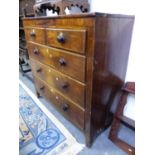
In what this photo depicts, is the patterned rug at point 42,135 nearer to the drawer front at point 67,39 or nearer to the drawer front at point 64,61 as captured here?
the drawer front at point 64,61

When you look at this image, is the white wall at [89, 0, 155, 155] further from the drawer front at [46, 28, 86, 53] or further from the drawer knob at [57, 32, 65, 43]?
the drawer knob at [57, 32, 65, 43]

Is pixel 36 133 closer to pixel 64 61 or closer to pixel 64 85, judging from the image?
pixel 64 85

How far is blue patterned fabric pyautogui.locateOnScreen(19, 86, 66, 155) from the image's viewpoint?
45.8 inches

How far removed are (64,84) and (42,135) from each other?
57cm

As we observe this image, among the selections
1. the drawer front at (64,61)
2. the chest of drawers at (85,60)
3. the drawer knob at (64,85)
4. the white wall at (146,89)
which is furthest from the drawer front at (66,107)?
the white wall at (146,89)

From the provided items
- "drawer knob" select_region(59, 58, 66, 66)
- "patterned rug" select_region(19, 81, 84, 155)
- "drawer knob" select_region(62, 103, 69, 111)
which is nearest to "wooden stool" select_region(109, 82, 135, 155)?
"patterned rug" select_region(19, 81, 84, 155)

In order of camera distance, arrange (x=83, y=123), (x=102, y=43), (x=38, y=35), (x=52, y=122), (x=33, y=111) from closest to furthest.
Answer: (x=102, y=43)
(x=83, y=123)
(x=38, y=35)
(x=52, y=122)
(x=33, y=111)

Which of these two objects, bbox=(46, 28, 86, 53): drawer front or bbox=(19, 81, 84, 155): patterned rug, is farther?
bbox=(19, 81, 84, 155): patterned rug

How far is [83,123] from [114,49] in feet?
1.96

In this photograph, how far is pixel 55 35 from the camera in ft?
3.22
